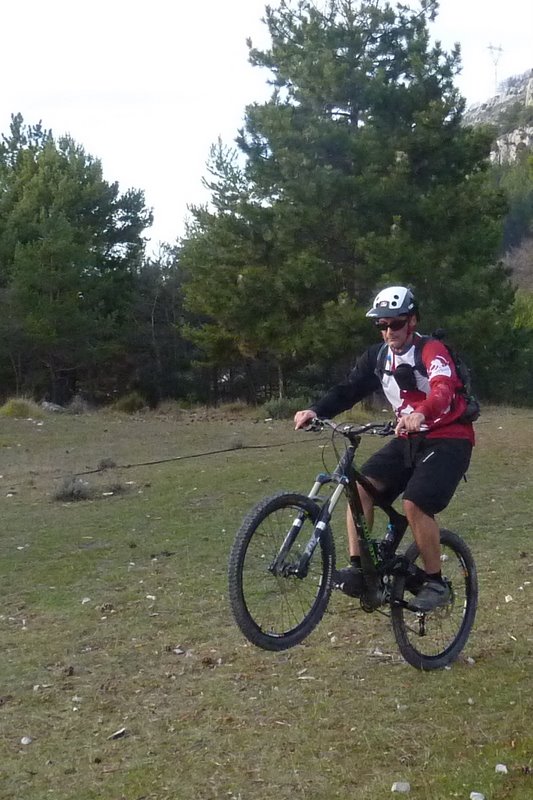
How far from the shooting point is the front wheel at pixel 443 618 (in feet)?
15.0

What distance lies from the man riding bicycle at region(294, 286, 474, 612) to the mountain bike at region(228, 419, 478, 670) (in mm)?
74

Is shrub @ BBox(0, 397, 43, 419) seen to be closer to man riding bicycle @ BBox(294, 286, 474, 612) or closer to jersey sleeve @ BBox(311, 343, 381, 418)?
jersey sleeve @ BBox(311, 343, 381, 418)

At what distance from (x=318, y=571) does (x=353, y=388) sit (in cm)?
98

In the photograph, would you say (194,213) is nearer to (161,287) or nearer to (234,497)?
(161,287)

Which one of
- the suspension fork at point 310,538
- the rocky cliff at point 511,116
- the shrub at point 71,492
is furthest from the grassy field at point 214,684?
the rocky cliff at point 511,116

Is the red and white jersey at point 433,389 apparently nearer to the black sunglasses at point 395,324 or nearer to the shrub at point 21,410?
the black sunglasses at point 395,324

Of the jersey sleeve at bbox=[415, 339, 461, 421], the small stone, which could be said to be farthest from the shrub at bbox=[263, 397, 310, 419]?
the small stone

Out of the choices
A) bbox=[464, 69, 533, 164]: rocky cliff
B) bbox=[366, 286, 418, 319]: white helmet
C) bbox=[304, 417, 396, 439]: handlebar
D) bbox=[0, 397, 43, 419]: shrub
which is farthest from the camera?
bbox=[464, 69, 533, 164]: rocky cliff

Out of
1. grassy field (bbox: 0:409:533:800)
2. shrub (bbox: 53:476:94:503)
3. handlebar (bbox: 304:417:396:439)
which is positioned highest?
handlebar (bbox: 304:417:396:439)

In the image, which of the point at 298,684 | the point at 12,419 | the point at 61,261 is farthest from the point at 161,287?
the point at 298,684

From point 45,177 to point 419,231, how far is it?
15.3 meters

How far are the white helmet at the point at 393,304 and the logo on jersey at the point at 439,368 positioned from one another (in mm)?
287

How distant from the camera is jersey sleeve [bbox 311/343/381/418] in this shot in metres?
4.69

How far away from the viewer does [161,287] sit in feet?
117
